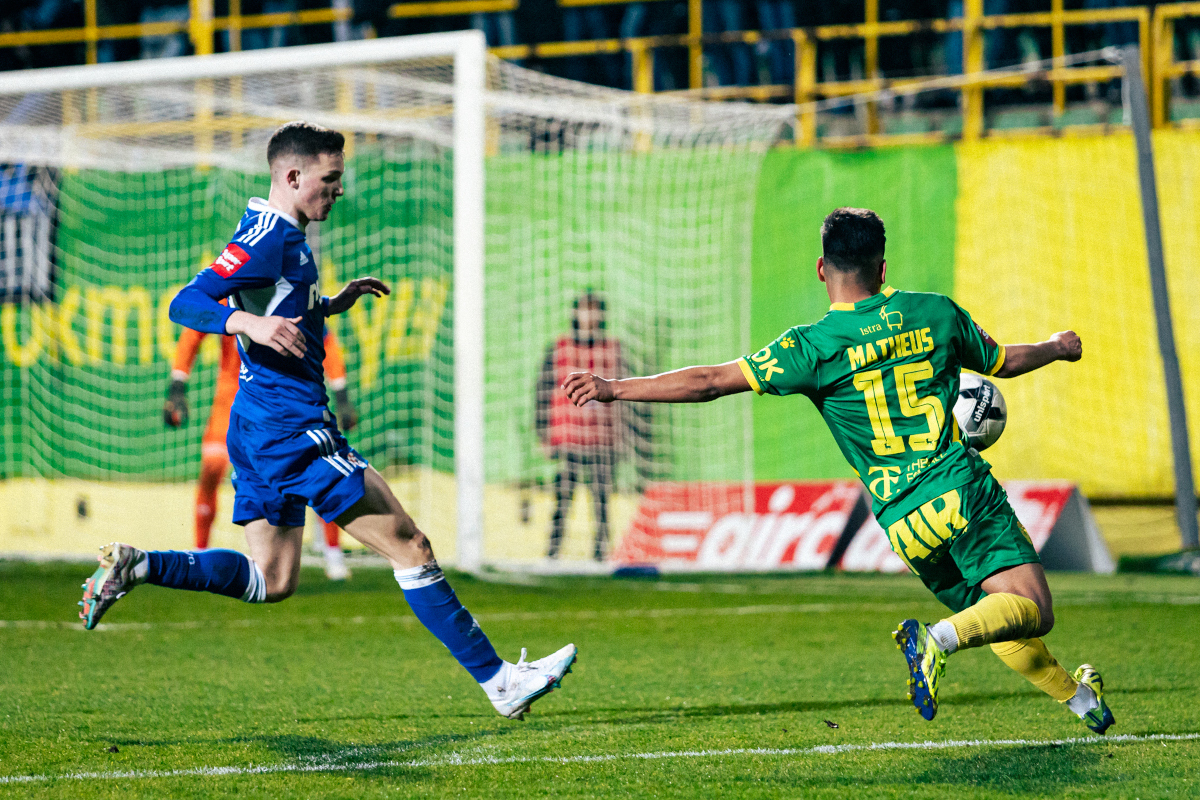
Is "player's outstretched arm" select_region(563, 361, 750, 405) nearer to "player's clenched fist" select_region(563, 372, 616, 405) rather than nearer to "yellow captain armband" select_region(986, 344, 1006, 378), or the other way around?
"player's clenched fist" select_region(563, 372, 616, 405)

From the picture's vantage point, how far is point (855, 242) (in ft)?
13.4

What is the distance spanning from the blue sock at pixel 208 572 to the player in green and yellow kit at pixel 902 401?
1.40m

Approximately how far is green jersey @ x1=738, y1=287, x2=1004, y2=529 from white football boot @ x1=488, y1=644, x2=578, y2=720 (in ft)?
3.64

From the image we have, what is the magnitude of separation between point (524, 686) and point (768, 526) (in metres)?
7.15

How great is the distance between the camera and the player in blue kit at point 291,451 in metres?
4.32

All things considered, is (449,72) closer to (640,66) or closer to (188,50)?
(640,66)

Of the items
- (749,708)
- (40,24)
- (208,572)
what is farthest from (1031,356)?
(40,24)

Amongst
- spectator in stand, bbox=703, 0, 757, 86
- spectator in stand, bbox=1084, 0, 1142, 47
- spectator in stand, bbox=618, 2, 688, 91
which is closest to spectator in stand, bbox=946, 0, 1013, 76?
spectator in stand, bbox=1084, 0, 1142, 47

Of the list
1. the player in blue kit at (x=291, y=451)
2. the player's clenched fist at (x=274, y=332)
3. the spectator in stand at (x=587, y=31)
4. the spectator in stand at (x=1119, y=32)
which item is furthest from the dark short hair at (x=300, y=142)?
the spectator in stand at (x=1119, y=32)

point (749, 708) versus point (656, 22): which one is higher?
point (656, 22)

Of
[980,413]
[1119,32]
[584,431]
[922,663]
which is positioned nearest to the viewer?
[922,663]

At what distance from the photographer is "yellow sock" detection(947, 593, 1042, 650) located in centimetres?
382

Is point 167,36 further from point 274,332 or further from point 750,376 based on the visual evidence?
point 750,376

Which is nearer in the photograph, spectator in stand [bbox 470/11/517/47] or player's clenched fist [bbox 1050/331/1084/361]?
player's clenched fist [bbox 1050/331/1084/361]
